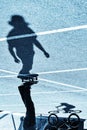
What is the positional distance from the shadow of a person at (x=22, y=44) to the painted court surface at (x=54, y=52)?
0.35ft

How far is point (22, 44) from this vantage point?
763cm

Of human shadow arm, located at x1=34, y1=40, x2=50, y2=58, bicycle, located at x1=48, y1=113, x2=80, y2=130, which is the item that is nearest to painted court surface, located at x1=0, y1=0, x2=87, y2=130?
human shadow arm, located at x1=34, y1=40, x2=50, y2=58

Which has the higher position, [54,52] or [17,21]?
[17,21]

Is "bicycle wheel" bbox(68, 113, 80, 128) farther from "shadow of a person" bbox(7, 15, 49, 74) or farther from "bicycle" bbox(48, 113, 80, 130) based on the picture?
"shadow of a person" bbox(7, 15, 49, 74)

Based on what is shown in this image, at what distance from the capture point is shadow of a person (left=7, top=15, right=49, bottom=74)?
285 inches

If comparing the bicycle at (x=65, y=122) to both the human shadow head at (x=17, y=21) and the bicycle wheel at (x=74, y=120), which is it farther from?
the human shadow head at (x=17, y=21)

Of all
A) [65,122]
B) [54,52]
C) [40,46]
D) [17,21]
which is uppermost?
[17,21]

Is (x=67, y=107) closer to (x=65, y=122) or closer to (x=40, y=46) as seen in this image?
(x=65, y=122)

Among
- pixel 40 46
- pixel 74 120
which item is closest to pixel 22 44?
pixel 40 46

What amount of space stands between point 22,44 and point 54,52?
1.00 metres

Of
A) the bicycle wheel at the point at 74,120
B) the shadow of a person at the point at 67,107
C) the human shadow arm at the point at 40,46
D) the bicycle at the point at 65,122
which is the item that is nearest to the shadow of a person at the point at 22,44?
the human shadow arm at the point at 40,46

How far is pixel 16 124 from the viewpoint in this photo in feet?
33.3

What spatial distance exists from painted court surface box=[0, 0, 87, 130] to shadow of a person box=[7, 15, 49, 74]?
0.11 metres

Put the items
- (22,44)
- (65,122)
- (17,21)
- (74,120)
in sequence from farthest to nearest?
1. (65,122)
2. (74,120)
3. (22,44)
4. (17,21)
